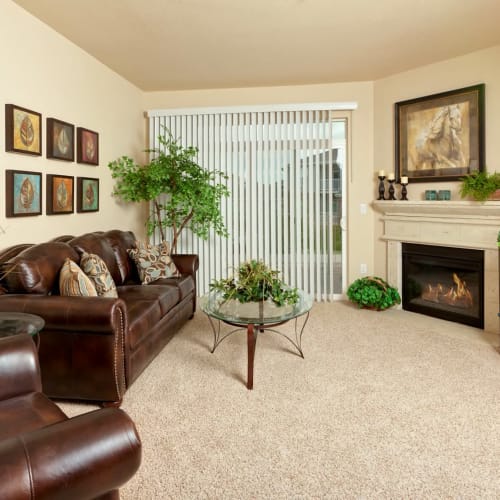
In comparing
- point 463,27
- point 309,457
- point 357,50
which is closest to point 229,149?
point 357,50

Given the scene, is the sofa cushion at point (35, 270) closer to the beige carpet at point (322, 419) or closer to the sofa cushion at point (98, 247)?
the sofa cushion at point (98, 247)

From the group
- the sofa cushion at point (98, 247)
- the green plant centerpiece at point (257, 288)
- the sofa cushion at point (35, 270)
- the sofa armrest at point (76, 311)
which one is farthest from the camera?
the sofa cushion at point (98, 247)

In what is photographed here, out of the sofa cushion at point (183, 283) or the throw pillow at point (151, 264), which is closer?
the sofa cushion at point (183, 283)

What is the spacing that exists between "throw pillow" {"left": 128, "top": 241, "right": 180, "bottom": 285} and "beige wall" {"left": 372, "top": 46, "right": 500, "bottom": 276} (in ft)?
8.72

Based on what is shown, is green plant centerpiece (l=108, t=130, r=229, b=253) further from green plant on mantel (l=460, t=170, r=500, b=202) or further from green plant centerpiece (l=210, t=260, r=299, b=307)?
green plant on mantel (l=460, t=170, r=500, b=202)

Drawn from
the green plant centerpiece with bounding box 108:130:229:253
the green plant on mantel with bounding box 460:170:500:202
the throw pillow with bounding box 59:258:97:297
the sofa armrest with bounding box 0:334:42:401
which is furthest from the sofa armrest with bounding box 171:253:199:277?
the green plant on mantel with bounding box 460:170:500:202

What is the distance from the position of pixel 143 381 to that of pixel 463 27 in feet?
12.8

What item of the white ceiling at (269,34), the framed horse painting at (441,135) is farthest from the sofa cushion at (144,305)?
the framed horse painting at (441,135)

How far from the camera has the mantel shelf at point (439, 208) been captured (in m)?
3.93

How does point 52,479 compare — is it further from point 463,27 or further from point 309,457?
point 463,27

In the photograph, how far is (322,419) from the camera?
2.34 metres

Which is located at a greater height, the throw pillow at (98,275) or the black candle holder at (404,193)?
the black candle holder at (404,193)

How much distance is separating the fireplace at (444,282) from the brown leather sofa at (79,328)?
9.89 feet

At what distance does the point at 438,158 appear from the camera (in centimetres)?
446
